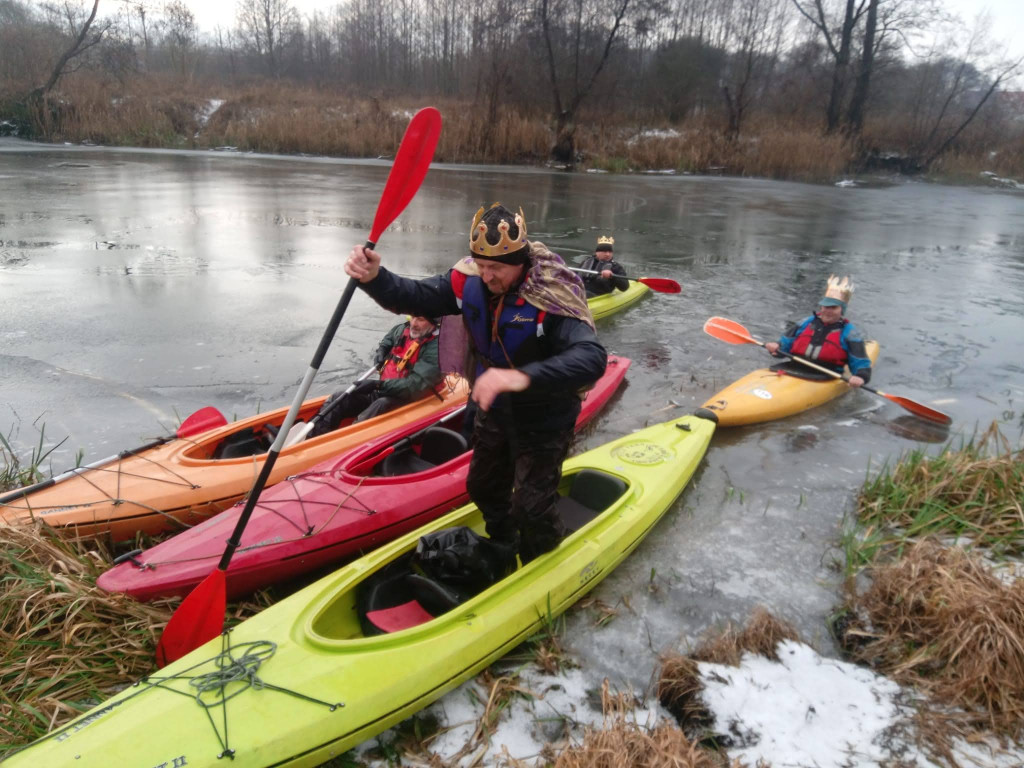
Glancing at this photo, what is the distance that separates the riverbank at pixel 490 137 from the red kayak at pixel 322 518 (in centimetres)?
2201

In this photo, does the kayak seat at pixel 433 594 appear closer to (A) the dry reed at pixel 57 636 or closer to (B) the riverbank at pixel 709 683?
(B) the riverbank at pixel 709 683

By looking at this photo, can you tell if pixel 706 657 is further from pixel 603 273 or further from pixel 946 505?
pixel 603 273

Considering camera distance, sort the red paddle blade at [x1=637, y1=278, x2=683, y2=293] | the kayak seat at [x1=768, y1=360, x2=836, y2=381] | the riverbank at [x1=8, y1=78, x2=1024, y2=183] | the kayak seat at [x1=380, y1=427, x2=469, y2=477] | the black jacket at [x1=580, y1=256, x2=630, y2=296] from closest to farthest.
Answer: the kayak seat at [x1=380, y1=427, x2=469, y2=477]
the kayak seat at [x1=768, y1=360, x2=836, y2=381]
the red paddle blade at [x1=637, y1=278, x2=683, y2=293]
the black jacket at [x1=580, y1=256, x2=630, y2=296]
the riverbank at [x1=8, y1=78, x2=1024, y2=183]

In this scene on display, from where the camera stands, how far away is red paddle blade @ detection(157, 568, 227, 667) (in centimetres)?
266

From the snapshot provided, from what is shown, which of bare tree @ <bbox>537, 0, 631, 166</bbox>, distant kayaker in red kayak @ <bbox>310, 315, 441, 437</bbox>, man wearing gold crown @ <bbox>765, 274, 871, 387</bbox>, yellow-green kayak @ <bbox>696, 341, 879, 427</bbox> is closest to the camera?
distant kayaker in red kayak @ <bbox>310, 315, 441, 437</bbox>

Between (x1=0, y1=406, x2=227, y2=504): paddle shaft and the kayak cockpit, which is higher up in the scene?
(x1=0, y1=406, x2=227, y2=504): paddle shaft

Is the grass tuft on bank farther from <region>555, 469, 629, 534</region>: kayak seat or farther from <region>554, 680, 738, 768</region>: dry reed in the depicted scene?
<region>555, 469, 629, 534</region>: kayak seat

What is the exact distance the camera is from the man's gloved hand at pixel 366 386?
483 centimetres

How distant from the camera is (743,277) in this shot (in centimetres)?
1112

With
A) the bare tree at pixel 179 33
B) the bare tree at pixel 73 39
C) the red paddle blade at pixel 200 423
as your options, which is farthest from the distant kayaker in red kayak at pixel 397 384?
the bare tree at pixel 179 33

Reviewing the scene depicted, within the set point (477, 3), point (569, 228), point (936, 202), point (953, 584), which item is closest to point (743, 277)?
point (569, 228)

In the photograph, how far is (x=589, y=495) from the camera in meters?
4.07

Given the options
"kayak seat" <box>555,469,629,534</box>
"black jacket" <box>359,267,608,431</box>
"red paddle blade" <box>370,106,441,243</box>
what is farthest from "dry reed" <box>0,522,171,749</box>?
"kayak seat" <box>555,469,629,534</box>

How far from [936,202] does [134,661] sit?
2530 centimetres
